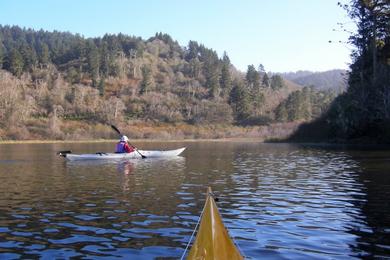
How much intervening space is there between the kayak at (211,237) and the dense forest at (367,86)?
56.6 metres

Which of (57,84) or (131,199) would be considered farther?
(57,84)

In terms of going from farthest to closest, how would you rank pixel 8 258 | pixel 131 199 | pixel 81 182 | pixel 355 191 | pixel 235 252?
pixel 81 182, pixel 355 191, pixel 131 199, pixel 8 258, pixel 235 252

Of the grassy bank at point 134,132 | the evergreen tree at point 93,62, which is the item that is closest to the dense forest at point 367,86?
the grassy bank at point 134,132

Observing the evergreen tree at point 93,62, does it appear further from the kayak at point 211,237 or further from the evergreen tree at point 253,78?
the kayak at point 211,237

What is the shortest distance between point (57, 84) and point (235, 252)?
16751cm

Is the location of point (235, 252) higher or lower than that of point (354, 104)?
lower

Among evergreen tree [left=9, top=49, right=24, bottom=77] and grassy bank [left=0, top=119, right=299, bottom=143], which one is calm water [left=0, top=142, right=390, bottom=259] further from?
evergreen tree [left=9, top=49, right=24, bottom=77]

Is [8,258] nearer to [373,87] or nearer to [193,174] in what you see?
[193,174]

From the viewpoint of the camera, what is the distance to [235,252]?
838cm

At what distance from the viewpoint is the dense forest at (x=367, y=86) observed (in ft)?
206

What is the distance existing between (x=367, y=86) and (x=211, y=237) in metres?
63.6

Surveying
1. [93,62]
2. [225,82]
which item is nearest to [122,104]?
[93,62]

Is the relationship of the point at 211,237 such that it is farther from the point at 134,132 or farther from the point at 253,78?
the point at 253,78

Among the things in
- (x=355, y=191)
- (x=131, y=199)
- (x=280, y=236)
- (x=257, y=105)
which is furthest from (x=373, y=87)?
(x=257, y=105)
